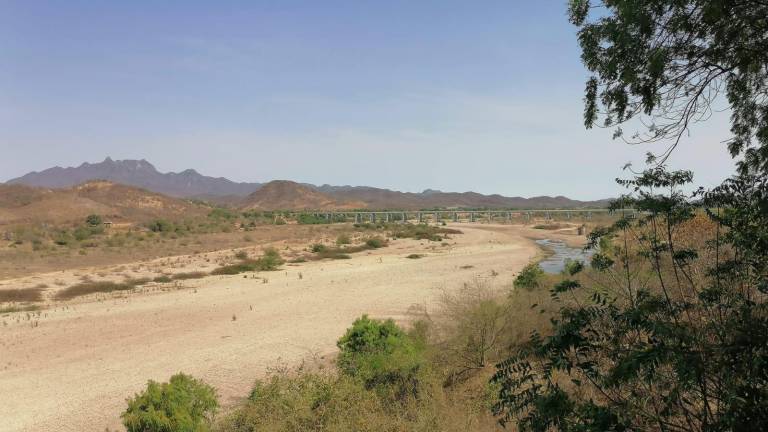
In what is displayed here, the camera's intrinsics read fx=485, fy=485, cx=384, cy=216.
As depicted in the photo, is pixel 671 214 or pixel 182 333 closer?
pixel 671 214

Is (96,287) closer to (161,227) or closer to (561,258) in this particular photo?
(161,227)

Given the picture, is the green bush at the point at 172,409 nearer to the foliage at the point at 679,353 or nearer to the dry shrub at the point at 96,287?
the foliage at the point at 679,353

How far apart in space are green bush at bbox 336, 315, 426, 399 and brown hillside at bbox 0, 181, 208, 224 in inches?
2654

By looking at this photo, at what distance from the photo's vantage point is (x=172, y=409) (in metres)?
7.69

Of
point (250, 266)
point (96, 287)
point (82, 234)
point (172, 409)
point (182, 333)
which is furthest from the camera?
point (82, 234)

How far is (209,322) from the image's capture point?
1834 cm

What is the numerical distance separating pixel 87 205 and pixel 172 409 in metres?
81.1

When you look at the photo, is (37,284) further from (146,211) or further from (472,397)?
(146,211)

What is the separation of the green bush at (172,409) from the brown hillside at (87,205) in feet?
223

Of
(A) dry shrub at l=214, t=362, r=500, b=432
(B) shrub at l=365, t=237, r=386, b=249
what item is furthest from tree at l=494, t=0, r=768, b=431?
(B) shrub at l=365, t=237, r=386, b=249

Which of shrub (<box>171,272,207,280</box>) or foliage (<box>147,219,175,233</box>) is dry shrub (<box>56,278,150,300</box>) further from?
foliage (<box>147,219,175,233</box>)

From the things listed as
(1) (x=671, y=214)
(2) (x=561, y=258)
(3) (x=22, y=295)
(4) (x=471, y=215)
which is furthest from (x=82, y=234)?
(4) (x=471, y=215)

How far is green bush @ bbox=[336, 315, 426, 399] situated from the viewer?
8570 millimetres

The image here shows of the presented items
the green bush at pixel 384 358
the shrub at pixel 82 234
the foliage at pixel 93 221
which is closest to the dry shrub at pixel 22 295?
the green bush at pixel 384 358
